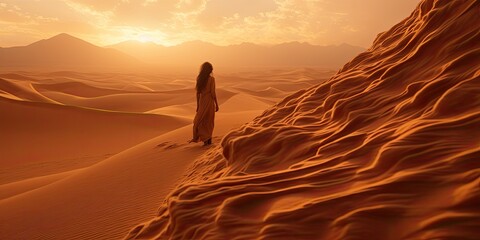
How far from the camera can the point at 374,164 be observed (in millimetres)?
2088

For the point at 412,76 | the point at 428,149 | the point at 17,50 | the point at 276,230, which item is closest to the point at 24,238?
the point at 276,230

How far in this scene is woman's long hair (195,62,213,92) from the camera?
6027 mm

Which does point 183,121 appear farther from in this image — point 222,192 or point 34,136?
point 222,192

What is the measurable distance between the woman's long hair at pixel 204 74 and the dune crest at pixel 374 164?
266 cm

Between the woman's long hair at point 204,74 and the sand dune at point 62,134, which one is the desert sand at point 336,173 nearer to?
the woman's long hair at point 204,74

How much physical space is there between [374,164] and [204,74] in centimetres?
446

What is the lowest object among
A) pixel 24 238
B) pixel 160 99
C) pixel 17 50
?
pixel 24 238

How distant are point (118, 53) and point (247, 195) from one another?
163870mm

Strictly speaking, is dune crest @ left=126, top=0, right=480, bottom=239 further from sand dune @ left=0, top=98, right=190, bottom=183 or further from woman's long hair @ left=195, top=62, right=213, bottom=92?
sand dune @ left=0, top=98, right=190, bottom=183

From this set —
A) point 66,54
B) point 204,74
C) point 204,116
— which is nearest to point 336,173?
point 204,74

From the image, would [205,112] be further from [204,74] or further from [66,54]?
[66,54]

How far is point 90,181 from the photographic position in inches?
204

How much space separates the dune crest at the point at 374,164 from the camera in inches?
64.8

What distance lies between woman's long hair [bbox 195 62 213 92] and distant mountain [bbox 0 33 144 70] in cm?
11837
